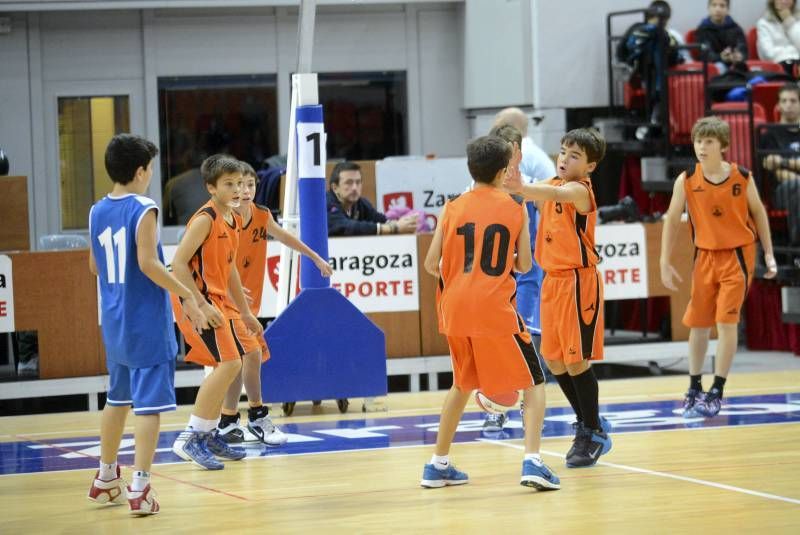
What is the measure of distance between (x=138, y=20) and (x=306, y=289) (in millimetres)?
7788

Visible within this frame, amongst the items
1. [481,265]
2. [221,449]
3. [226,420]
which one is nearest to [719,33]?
[226,420]

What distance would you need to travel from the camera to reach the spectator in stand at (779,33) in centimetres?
1594

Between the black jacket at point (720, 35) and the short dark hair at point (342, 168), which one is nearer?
the short dark hair at point (342, 168)

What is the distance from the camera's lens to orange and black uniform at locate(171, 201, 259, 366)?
7.36 m

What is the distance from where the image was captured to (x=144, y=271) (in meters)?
6.02

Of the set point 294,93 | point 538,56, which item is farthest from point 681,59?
point 294,93

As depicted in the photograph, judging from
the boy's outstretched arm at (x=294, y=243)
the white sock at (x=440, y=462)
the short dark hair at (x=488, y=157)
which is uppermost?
the short dark hair at (x=488, y=157)

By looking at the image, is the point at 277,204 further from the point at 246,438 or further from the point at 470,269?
the point at 470,269

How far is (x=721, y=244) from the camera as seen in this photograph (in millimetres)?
9039

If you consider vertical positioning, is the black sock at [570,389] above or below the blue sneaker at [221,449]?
above

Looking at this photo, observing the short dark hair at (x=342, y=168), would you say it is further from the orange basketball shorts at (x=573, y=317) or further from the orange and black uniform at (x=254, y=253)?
the orange basketball shorts at (x=573, y=317)

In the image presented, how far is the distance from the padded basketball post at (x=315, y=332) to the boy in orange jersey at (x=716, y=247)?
208 centimetres

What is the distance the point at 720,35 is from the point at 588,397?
943 cm

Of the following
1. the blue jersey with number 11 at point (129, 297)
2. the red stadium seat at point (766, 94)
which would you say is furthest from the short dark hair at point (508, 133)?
the red stadium seat at point (766, 94)
